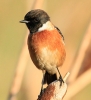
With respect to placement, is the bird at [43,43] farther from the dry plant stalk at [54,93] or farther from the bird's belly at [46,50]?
the dry plant stalk at [54,93]

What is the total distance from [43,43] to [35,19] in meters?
0.19

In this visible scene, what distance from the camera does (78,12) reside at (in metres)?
2.91

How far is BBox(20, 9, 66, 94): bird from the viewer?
2496 mm

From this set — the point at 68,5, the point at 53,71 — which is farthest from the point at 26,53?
the point at 68,5

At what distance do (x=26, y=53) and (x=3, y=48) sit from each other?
194cm

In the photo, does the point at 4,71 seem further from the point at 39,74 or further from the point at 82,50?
the point at 82,50

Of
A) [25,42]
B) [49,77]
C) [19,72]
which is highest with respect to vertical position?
[25,42]

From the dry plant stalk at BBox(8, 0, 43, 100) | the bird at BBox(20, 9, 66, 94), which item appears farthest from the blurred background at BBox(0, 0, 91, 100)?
the bird at BBox(20, 9, 66, 94)

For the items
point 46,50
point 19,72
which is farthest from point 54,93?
point 19,72

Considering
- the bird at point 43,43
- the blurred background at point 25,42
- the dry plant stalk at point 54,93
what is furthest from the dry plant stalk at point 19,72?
the dry plant stalk at point 54,93

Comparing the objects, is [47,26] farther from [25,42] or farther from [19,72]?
[19,72]

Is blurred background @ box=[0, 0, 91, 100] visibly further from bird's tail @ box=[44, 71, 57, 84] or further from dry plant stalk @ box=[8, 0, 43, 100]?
bird's tail @ box=[44, 71, 57, 84]

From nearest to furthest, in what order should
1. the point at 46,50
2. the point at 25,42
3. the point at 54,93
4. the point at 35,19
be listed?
the point at 54,93, the point at 46,50, the point at 35,19, the point at 25,42

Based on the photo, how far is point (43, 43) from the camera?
251cm
